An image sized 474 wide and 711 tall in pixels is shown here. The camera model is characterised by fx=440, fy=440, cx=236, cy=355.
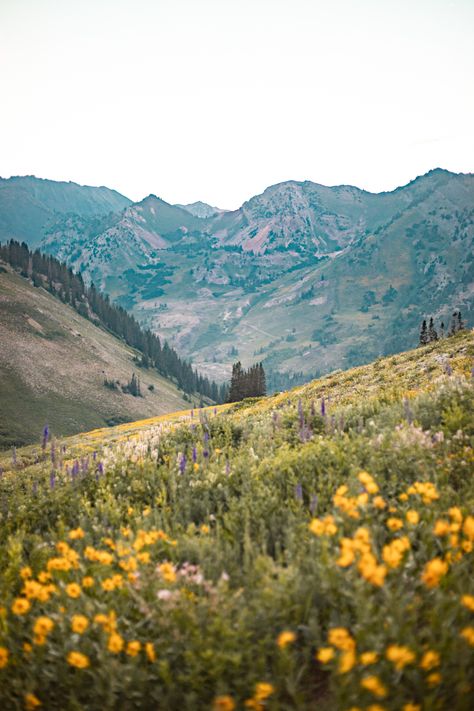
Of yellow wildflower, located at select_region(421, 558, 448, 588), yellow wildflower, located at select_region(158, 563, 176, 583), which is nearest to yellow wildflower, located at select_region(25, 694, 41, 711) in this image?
yellow wildflower, located at select_region(158, 563, 176, 583)

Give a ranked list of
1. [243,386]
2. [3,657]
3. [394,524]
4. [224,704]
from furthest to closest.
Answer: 1. [243,386]
2. [394,524]
3. [3,657]
4. [224,704]

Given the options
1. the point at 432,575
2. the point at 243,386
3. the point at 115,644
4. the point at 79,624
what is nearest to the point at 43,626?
the point at 79,624

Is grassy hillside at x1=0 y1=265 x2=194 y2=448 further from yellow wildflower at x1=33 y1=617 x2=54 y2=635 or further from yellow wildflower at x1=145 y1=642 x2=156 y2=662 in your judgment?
yellow wildflower at x1=145 y1=642 x2=156 y2=662

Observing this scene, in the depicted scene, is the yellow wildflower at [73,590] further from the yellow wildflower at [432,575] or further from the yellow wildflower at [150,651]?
the yellow wildflower at [432,575]

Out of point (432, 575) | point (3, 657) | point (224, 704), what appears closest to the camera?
point (224, 704)

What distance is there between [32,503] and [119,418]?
144 meters

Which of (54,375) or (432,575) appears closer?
(432,575)

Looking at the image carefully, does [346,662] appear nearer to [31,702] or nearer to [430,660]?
[430,660]

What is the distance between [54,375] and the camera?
485ft

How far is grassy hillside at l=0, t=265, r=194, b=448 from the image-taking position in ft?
412

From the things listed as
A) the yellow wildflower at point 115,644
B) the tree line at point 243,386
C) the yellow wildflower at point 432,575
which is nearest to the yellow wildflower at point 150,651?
the yellow wildflower at point 115,644

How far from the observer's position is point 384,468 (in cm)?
689

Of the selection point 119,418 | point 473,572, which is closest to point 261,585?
point 473,572

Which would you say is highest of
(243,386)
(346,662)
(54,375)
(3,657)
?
(346,662)
